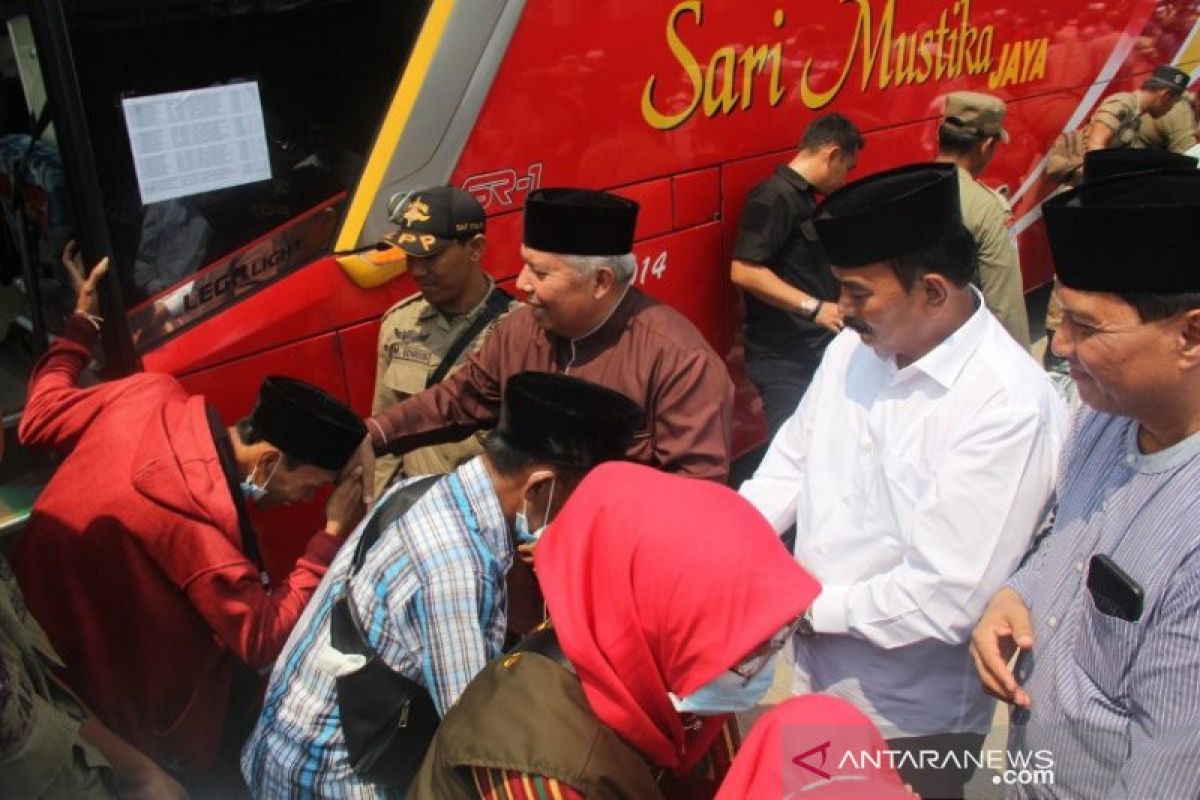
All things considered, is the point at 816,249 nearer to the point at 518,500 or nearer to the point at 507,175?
the point at 507,175

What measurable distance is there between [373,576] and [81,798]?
0.57 m

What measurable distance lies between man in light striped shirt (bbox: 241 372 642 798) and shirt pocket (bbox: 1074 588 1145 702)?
2.73 ft

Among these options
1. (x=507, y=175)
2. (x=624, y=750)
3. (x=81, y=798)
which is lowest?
(x=81, y=798)

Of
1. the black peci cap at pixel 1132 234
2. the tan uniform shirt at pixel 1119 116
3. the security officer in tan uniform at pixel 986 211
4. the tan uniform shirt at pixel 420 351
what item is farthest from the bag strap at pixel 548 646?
the tan uniform shirt at pixel 1119 116

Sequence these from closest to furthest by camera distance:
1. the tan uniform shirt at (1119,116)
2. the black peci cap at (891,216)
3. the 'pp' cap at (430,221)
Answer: the black peci cap at (891,216)
the 'pp' cap at (430,221)
the tan uniform shirt at (1119,116)

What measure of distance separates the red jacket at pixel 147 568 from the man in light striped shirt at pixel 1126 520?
149 centimetres

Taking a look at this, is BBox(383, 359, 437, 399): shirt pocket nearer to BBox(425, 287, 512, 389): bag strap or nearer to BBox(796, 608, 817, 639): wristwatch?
BBox(425, 287, 512, 389): bag strap

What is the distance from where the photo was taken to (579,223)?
244 cm

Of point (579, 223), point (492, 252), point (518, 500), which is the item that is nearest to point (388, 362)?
point (492, 252)

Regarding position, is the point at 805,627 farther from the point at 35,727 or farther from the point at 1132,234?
the point at 35,727

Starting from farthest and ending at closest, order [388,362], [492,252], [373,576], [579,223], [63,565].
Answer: [492,252], [388,362], [579,223], [63,565], [373,576]

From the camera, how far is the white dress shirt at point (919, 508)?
182 centimetres

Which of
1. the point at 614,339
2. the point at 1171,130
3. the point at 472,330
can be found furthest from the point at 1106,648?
the point at 1171,130

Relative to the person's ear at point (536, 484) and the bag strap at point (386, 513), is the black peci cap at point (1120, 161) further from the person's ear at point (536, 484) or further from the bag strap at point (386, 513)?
the bag strap at point (386, 513)
